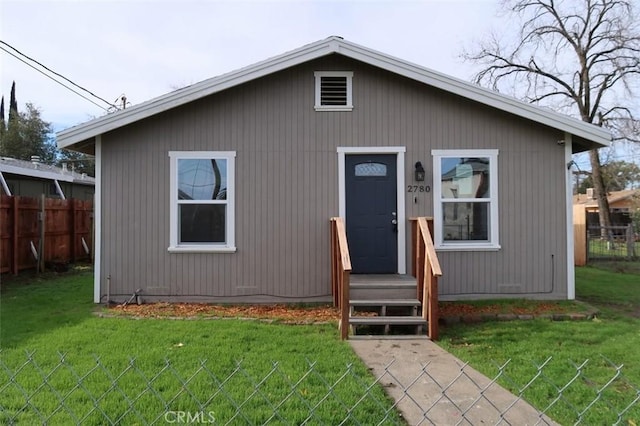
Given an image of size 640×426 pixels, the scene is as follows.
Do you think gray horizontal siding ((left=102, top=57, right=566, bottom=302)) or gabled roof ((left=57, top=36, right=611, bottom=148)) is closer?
gabled roof ((left=57, top=36, right=611, bottom=148))

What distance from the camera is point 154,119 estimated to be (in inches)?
295

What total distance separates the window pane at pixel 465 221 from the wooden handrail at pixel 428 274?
1169mm

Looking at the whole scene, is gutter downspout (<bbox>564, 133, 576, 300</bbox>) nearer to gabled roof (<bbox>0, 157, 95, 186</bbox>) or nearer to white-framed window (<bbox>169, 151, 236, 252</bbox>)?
white-framed window (<bbox>169, 151, 236, 252</bbox>)

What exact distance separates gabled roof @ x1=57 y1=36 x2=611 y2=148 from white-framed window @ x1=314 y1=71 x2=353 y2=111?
375mm

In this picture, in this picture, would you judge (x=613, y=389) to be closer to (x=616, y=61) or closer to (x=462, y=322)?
(x=462, y=322)

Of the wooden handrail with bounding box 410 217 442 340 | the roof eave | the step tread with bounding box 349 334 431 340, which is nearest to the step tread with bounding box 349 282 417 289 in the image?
the wooden handrail with bounding box 410 217 442 340

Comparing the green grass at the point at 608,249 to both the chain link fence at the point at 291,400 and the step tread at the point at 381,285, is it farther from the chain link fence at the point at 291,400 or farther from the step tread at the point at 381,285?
the chain link fence at the point at 291,400

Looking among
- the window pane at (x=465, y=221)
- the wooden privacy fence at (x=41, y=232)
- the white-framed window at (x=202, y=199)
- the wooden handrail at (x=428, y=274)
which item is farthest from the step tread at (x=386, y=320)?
the wooden privacy fence at (x=41, y=232)

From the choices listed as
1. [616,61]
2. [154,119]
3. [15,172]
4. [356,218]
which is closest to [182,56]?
[15,172]

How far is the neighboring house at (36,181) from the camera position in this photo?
1461 centimetres

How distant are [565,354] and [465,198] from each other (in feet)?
10.8

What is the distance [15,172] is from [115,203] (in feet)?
30.6

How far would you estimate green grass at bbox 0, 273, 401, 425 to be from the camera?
318 cm

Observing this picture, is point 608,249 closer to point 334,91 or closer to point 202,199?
point 334,91
